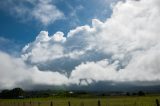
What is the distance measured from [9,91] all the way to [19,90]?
22.9ft

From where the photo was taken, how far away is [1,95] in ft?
581

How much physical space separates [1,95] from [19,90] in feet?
41.8

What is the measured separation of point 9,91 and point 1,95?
8436 mm

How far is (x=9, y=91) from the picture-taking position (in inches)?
7269

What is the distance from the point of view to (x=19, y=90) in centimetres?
18425
